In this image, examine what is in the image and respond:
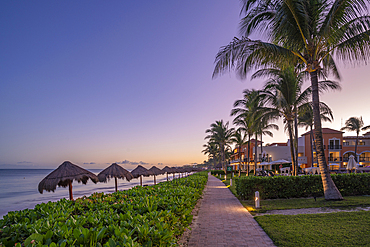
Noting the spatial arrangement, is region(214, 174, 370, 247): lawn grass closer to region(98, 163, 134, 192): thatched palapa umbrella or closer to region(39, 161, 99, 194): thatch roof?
region(39, 161, 99, 194): thatch roof

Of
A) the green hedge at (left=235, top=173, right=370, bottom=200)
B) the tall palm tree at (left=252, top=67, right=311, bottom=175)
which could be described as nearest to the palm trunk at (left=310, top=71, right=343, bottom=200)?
the green hedge at (left=235, top=173, right=370, bottom=200)

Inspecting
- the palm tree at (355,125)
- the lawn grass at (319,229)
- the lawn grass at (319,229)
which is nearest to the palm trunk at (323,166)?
the lawn grass at (319,229)

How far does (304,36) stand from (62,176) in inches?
479

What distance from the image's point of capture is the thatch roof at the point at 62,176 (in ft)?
30.3

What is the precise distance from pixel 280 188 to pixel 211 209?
4.20 metres

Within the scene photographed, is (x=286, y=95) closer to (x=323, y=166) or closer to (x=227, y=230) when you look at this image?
(x=323, y=166)

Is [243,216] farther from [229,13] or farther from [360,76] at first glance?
[360,76]

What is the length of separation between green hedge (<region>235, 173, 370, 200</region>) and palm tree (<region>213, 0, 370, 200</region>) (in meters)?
1.65

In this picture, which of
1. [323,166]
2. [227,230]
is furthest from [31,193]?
[323,166]

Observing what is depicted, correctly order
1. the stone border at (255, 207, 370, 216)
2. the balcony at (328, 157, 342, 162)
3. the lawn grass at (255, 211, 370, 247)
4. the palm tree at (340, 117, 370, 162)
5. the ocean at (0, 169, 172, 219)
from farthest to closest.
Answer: the palm tree at (340, 117, 370, 162)
the balcony at (328, 157, 342, 162)
the ocean at (0, 169, 172, 219)
the stone border at (255, 207, 370, 216)
the lawn grass at (255, 211, 370, 247)

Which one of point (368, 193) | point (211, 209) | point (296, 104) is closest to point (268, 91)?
point (296, 104)

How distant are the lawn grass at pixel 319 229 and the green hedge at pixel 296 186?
3861mm

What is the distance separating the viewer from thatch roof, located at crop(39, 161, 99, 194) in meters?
9.23

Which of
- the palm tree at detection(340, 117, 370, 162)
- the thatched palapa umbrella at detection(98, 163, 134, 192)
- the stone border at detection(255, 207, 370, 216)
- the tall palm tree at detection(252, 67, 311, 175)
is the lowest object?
the stone border at detection(255, 207, 370, 216)
